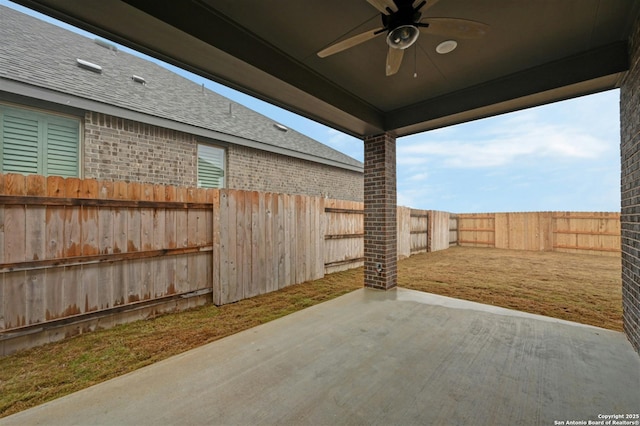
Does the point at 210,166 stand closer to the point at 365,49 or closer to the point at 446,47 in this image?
the point at 365,49

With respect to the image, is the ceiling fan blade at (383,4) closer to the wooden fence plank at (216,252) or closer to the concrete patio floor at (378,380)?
the concrete patio floor at (378,380)

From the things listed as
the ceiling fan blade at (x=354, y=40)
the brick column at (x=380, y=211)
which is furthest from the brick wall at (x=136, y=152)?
the ceiling fan blade at (x=354, y=40)

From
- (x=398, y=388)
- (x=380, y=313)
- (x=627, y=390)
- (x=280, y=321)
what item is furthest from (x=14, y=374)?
(x=627, y=390)

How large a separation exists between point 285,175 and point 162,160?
138 inches

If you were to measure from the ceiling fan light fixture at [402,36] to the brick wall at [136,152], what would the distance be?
5390mm

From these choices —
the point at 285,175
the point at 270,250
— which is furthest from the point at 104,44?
the point at 270,250

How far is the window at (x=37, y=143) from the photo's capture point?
13.3 feet

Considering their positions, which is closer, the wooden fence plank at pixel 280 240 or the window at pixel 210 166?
the wooden fence plank at pixel 280 240

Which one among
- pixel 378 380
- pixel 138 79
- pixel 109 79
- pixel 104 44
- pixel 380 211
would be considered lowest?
pixel 378 380

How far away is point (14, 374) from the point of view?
7.24 ft

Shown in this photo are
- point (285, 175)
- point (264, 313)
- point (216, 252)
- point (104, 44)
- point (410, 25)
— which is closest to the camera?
point (410, 25)

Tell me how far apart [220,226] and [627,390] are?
4.42 meters

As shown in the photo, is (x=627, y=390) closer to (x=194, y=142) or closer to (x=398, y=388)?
(x=398, y=388)

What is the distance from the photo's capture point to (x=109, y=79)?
547 centimetres
